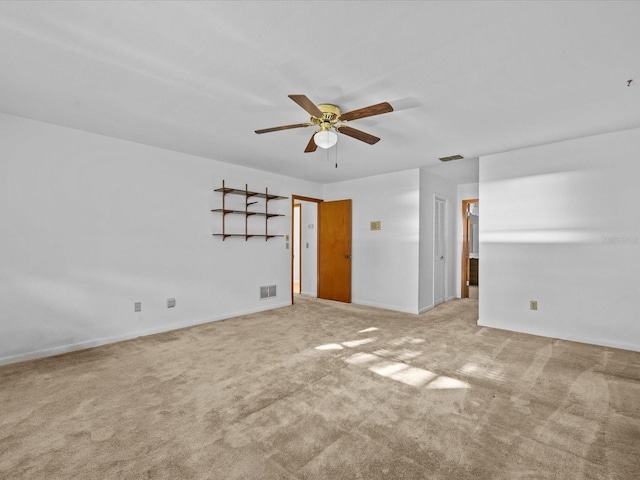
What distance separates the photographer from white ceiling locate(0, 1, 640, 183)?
1702 millimetres

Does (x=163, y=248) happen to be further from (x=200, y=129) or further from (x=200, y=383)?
(x=200, y=383)

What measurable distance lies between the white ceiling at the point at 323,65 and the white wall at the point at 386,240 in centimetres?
184

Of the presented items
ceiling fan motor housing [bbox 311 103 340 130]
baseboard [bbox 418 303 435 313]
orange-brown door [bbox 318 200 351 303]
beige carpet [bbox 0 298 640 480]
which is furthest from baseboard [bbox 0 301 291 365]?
ceiling fan motor housing [bbox 311 103 340 130]

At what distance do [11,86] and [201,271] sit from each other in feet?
9.24

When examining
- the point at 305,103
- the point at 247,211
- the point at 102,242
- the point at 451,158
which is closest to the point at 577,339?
the point at 451,158

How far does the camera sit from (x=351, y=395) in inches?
95.7

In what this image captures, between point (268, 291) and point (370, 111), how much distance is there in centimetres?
393

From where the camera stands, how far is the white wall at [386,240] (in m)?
5.26

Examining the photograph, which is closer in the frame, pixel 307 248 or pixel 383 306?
pixel 383 306

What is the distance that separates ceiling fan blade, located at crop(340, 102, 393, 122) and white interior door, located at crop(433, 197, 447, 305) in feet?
12.6

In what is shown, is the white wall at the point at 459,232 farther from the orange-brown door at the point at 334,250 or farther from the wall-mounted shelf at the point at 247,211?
the wall-mounted shelf at the point at 247,211

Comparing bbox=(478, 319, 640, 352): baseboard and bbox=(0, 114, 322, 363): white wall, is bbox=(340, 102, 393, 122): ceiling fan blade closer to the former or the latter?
bbox=(0, 114, 322, 363): white wall

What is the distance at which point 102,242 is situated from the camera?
366 cm

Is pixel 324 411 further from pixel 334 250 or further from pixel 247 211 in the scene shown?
pixel 334 250
